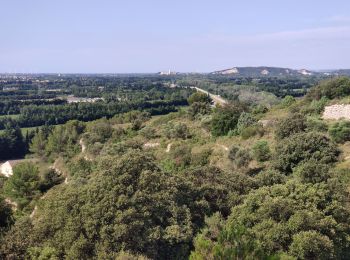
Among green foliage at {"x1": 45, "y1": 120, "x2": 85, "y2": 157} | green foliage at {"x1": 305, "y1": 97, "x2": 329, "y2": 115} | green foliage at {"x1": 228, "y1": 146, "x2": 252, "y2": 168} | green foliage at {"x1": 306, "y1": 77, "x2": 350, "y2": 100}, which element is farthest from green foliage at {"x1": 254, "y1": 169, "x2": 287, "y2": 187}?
green foliage at {"x1": 45, "y1": 120, "x2": 85, "y2": 157}

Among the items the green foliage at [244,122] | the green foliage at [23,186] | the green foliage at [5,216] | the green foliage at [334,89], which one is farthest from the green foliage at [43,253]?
the green foliage at [334,89]

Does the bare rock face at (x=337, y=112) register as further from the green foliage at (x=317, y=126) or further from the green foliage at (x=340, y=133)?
the green foliage at (x=340, y=133)

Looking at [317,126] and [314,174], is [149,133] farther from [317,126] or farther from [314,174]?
[314,174]

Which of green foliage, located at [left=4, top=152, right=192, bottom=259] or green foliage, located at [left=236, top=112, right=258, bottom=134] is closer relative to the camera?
green foliage, located at [left=4, top=152, right=192, bottom=259]

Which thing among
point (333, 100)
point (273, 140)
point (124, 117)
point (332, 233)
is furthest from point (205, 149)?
point (124, 117)

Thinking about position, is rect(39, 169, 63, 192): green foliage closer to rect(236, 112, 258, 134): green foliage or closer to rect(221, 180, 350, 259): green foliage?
rect(236, 112, 258, 134): green foliage

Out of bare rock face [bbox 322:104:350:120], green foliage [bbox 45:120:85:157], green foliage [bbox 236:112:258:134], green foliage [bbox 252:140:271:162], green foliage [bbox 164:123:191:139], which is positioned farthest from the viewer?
green foliage [bbox 45:120:85:157]

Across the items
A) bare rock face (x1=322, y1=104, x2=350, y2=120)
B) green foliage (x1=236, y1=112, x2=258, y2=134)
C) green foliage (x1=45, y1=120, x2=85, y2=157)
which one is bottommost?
green foliage (x1=45, y1=120, x2=85, y2=157)
